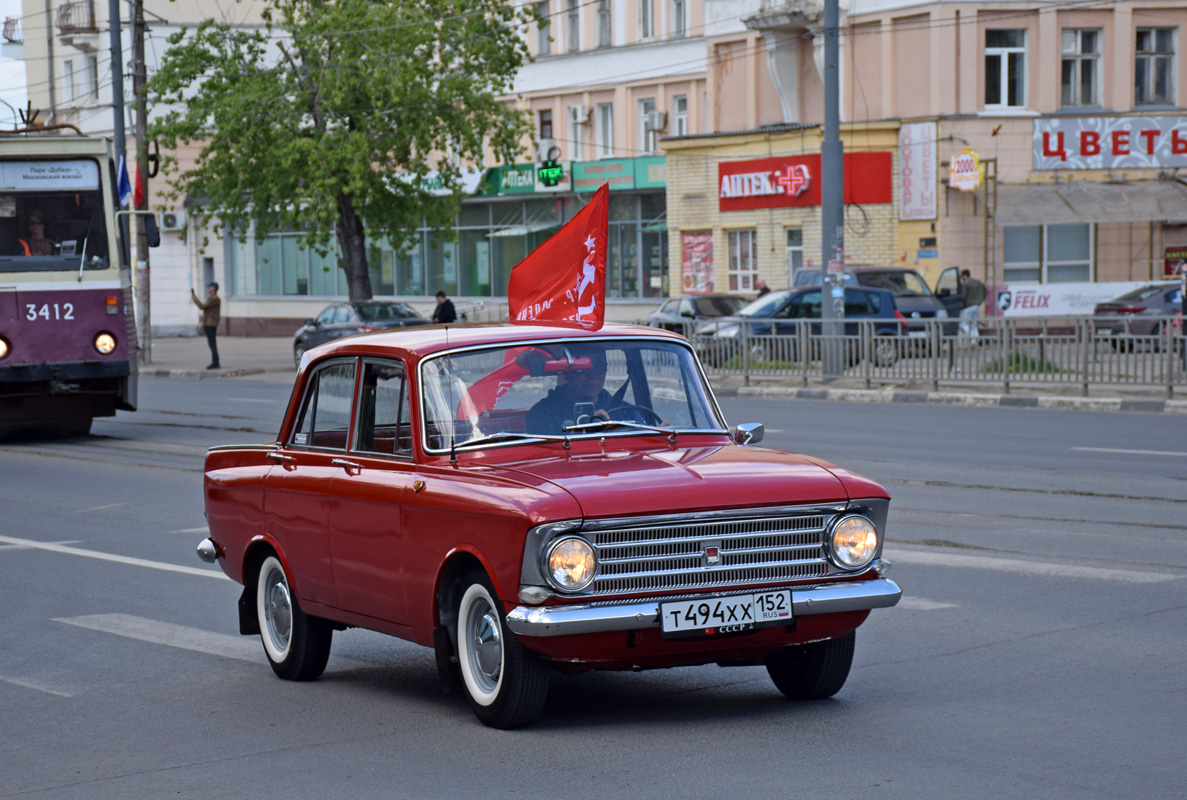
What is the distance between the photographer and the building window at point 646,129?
51125 mm

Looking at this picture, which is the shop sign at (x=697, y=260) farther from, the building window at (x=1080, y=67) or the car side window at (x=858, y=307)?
the car side window at (x=858, y=307)

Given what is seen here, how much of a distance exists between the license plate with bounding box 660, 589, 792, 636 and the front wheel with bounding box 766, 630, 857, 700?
0.53 metres

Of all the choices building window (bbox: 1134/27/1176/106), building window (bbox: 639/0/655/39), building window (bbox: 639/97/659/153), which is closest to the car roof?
building window (bbox: 1134/27/1176/106)

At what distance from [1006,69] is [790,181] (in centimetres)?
611

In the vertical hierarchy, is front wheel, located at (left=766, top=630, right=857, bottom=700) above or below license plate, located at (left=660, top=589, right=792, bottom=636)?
below

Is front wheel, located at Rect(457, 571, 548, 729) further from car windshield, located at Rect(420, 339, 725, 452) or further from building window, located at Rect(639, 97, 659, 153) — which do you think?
building window, located at Rect(639, 97, 659, 153)

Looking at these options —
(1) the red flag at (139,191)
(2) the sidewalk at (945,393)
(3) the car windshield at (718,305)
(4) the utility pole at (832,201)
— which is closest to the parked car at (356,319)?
(2) the sidewalk at (945,393)

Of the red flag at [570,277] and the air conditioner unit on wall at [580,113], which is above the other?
the air conditioner unit on wall at [580,113]

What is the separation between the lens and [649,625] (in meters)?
5.98

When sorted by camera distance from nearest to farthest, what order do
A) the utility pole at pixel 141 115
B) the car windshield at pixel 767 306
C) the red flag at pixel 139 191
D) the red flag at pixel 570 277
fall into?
the red flag at pixel 570 277
the car windshield at pixel 767 306
the red flag at pixel 139 191
the utility pole at pixel 141 115

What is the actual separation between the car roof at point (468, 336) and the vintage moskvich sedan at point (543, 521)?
0.5 inches

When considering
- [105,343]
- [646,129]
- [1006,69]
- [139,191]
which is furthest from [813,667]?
[646,129]

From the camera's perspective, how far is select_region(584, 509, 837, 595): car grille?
19.7 feet

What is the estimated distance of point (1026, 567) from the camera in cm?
1005
